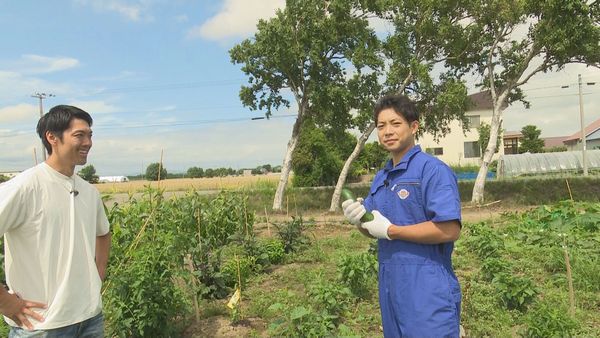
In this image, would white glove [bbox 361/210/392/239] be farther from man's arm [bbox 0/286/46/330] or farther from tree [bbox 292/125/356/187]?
tree [bbox 292/125/356/187]

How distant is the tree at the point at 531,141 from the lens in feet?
144

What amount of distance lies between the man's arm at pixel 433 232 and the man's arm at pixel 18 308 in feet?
5.34

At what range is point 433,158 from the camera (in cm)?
209

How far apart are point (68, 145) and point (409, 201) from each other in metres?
1.60

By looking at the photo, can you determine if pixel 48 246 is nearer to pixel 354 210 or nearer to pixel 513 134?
pixel 354 210

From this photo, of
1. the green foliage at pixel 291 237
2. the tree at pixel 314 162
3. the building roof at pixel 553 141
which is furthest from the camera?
the building roof at pixel 553 141

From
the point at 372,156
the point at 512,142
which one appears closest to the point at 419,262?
the point at 372,156

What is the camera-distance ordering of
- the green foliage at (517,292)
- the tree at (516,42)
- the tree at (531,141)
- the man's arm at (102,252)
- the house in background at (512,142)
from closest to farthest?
the man's arm at (102,252) → the green foliage at (517,292) → the tree at (516,42) → the tree at (531,141) → the house in background at (512,142)

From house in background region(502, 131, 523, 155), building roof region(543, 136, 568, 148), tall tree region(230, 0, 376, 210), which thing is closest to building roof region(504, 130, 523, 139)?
house in background region(502, 131, 523, 155)

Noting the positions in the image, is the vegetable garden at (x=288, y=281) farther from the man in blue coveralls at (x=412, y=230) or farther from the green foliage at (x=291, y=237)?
the man in blue coveralls at (x=412, y=230)

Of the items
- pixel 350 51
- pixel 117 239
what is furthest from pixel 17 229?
pixel 350 51

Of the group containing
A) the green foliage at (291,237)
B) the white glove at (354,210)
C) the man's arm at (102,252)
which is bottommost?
the green foliage at (291,237)

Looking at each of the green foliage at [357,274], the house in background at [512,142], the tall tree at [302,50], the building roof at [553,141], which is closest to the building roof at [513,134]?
the house in background at [512,142]

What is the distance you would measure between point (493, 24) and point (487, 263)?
13.3 meters
